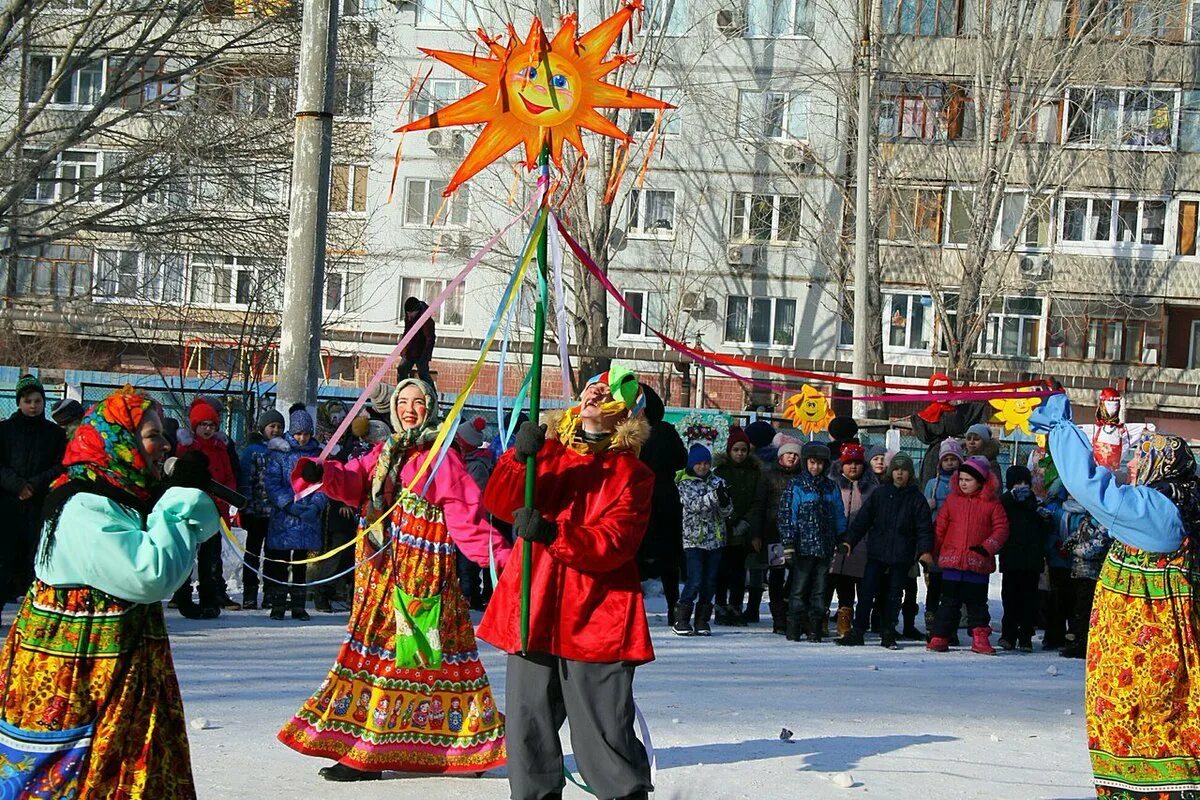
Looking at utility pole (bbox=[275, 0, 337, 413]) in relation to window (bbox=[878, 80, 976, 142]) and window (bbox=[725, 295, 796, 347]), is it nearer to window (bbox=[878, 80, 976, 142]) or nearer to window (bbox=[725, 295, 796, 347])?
window (bbox=[878, 80, 976, 142])

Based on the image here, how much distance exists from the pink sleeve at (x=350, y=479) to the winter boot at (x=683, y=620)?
5.77m

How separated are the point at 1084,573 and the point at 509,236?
85.2 feet

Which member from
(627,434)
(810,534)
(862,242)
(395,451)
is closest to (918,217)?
(862,242)

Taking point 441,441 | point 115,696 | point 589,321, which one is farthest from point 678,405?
point 115,696

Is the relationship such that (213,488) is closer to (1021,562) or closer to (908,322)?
(1021,562)

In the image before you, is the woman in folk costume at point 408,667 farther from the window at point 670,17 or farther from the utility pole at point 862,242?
the window at point 670,17

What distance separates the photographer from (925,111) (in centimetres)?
3672

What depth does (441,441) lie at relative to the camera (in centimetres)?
723

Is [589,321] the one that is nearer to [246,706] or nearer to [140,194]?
[140,194]

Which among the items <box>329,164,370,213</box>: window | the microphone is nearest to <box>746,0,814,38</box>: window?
<box>329,164,370,213</box>: window

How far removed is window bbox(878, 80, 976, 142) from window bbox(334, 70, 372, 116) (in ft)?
56.2

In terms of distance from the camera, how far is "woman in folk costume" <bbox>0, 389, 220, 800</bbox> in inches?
198

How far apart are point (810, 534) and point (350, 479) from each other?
6.28 metres

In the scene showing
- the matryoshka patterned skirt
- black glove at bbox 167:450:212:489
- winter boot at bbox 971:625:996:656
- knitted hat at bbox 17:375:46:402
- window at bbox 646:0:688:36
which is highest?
window at bbox 646:0:688:36
